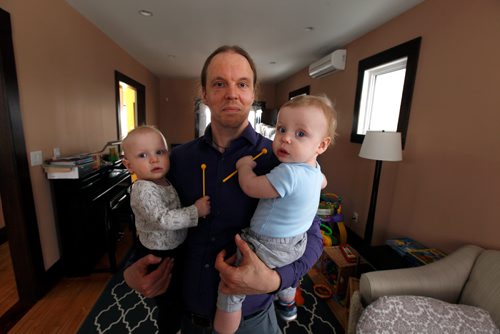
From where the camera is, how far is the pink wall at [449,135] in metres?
1.50

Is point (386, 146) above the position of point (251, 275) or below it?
above

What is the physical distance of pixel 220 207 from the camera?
0.81m

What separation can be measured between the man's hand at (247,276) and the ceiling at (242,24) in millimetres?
2178

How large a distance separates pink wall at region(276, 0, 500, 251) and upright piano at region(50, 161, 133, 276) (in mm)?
2577

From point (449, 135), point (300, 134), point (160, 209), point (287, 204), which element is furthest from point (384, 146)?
point (160, 209)

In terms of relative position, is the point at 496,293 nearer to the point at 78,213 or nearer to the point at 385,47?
the point at 385,47

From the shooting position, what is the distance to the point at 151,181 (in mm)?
893

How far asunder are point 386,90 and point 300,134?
7.67ft


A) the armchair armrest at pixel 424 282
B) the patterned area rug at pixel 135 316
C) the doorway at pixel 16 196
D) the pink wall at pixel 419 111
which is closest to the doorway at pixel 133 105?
the pink wall at pixel 419 111

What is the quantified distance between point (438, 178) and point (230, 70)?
189 cm

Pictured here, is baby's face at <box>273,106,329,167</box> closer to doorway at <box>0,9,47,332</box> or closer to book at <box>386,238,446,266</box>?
book at <box>386,238,446,266</box>

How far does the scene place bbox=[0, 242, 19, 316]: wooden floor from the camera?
1794 mm

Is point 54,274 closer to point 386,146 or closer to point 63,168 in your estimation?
point 63,168

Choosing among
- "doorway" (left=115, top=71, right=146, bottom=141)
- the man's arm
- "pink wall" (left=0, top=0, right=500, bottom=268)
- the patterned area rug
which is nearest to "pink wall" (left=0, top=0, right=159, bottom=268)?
"pink wall" (left=0, top=0, right=500, bottom=268)
